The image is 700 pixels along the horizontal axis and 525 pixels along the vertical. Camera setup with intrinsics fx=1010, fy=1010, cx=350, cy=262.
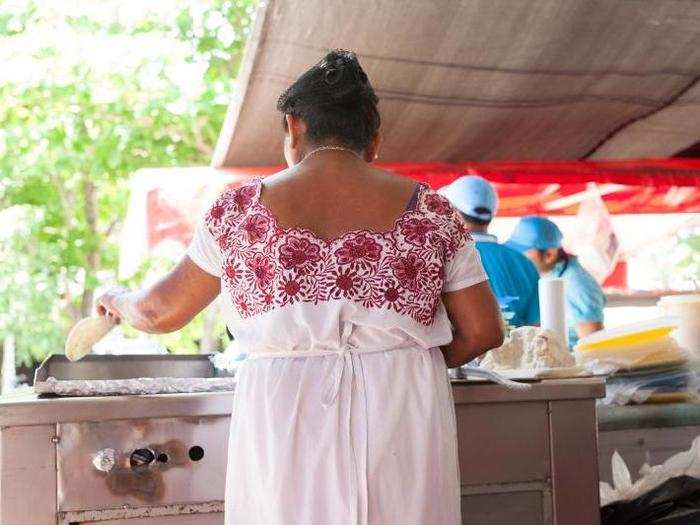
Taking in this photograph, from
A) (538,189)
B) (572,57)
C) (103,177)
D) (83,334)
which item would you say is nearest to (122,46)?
(103,177)

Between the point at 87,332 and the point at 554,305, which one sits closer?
the point at 87,332

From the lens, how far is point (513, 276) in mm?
3963

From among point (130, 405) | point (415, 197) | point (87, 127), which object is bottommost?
point (130, 405)

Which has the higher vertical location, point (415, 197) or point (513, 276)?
point (415, 197)

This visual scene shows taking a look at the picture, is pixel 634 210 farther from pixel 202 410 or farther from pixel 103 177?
pixel 103 177

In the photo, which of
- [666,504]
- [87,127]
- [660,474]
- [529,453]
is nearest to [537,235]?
[660,474]

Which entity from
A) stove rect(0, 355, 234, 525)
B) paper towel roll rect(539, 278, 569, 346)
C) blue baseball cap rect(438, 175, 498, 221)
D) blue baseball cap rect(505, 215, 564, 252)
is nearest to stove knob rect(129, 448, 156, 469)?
stove rect(0, 355, 234, 525)

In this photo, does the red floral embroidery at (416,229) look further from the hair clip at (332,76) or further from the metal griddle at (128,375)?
the metal griddle at (128,375)

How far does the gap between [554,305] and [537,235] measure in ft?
6.71

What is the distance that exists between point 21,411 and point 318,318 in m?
0.62

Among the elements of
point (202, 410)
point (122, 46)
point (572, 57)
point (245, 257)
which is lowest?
point (202, 410)

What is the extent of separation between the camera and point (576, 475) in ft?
7.23

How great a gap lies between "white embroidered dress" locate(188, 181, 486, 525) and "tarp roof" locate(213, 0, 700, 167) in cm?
163

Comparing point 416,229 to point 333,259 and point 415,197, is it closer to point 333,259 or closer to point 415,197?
point 415,197
